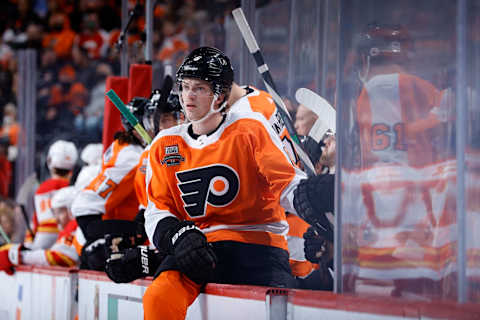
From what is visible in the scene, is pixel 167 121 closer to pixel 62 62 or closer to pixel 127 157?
pixel 127 157

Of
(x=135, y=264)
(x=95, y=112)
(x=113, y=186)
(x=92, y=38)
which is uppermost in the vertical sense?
(x=92, y=38)

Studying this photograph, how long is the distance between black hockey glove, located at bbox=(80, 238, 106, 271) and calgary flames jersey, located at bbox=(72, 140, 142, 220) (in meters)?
0.18

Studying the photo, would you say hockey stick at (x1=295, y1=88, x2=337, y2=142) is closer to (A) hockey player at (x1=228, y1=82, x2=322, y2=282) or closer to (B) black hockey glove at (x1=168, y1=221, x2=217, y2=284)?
(A) hockey player at (x1=228, y1=82, x2=322, y2=282)

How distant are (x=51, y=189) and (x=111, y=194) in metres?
1.27

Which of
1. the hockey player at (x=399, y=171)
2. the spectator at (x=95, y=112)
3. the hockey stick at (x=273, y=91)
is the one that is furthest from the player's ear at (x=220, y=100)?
the spectator at (x=95, y=112)

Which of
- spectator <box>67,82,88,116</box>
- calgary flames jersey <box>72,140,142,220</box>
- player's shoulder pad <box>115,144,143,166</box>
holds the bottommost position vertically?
calgary flames jersey <box>72,140,142,220</box>

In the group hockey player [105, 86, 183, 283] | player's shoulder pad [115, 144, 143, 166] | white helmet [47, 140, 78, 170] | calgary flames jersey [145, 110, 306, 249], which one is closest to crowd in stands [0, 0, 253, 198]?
white helmet [47, 140, 78, 170]

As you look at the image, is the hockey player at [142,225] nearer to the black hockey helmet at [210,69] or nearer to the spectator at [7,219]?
the black hockey helmet at [210,69]

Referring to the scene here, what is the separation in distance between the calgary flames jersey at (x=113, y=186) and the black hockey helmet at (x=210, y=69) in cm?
119

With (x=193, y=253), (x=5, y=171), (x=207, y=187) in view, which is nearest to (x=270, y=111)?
(x=207, y=187)

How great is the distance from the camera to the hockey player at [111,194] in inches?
137

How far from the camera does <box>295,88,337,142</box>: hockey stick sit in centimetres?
238

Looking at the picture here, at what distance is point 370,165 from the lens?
157 centimetres

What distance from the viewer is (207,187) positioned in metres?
Result: 2.28
